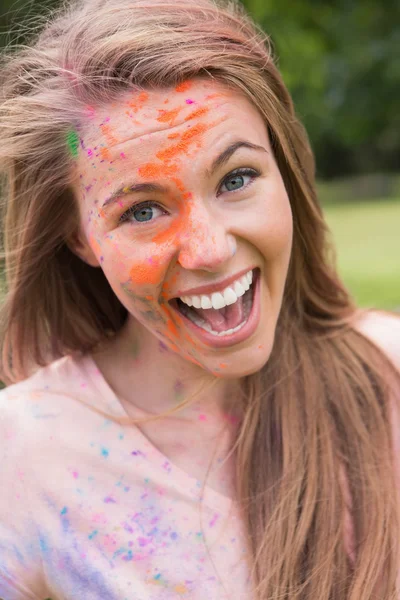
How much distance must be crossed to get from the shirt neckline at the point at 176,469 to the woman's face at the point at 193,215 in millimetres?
293

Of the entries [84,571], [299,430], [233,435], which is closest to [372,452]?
[299,430]

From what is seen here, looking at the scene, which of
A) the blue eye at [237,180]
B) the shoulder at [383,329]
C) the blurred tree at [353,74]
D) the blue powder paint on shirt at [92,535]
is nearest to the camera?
the blue eye at [237,180]

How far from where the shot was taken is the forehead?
5.86 ft

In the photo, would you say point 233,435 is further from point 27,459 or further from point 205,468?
point 27,459

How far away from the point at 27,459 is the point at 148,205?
739mm

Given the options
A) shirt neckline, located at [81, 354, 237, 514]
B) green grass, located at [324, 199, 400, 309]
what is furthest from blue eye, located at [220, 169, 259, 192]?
green grass, located at [324, 199, 400, 309]

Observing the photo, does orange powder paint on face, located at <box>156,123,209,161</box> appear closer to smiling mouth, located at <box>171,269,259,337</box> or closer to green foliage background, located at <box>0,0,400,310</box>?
smiling mouth, located at <box>171,269,259,337</box>

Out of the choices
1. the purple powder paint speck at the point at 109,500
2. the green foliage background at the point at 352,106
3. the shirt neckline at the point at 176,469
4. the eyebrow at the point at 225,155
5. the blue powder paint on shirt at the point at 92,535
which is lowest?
the blue powder paint on shirt at the point at 92,535

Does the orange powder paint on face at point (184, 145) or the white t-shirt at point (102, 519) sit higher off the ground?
the orange powder paint on face at point (184, 145)

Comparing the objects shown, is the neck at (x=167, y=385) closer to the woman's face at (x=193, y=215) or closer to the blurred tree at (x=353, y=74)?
the woman's face at (x=193, y=215)

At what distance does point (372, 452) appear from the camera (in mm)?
2096

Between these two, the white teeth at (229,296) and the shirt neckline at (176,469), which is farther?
the shirt neckline at (176,469)

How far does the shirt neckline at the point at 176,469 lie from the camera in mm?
2014

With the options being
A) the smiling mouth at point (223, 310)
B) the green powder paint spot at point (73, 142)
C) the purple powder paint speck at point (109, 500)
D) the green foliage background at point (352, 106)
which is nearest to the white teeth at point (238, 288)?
the smiling mouth at point (223, 310)
